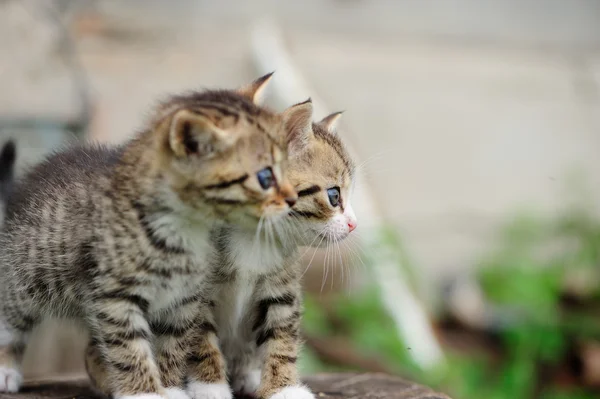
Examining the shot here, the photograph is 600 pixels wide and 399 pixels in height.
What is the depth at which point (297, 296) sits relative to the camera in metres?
3.46

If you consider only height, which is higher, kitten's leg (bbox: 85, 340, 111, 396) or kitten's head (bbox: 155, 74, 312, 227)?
kitten's head (bbox: 155, 74, 312, 227)

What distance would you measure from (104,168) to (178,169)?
467 mm

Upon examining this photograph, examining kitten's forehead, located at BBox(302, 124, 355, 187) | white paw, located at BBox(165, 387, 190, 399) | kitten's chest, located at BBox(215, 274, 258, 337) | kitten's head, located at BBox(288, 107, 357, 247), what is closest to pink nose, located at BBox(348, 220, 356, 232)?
kitten's head, located at BBox(288, 107, 357, 247)

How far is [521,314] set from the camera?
7129 mm

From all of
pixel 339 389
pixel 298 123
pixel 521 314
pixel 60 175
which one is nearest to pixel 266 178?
pixel 298 123

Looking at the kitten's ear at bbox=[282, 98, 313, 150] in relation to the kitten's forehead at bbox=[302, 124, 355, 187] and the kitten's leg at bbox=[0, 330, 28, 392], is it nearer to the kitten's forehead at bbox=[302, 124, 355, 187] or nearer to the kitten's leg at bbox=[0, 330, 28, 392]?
the kitten's forehead at bbox=[302, 124, 355, 187]

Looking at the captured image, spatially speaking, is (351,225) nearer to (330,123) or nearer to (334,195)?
(334,195)

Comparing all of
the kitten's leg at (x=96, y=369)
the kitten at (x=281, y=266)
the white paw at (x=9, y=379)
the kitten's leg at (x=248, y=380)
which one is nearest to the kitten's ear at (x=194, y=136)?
the kitten at (x=281, y=266)

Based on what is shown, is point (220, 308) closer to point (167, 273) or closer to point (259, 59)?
point (167, 273)

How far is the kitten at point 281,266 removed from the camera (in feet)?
10.8

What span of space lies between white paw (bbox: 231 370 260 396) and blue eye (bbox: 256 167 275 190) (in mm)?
1058

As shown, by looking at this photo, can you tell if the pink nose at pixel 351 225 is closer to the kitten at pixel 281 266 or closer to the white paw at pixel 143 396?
the kitten at pixel 281 266

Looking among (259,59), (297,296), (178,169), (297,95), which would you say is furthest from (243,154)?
(259,59)

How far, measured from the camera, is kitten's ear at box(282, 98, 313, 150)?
10.6ft
